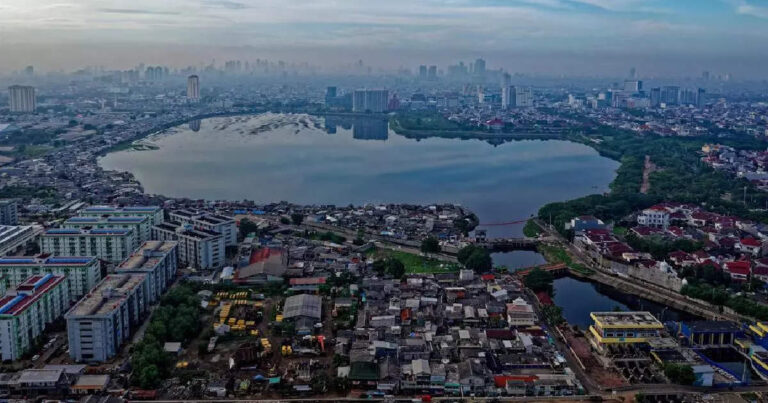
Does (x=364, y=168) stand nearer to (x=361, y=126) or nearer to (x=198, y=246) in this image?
(x=198, y=246)

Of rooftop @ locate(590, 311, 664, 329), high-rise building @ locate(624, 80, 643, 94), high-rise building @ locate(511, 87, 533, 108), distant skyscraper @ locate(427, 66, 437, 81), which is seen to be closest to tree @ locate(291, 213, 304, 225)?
rooftop @ locate(590, 311, 664, 329)

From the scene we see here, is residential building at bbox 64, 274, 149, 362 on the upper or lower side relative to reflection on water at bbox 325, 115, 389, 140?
lower

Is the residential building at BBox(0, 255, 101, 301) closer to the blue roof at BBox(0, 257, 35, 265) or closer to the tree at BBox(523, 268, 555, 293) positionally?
the blue roof at BBox(0, 257, 35, 265)

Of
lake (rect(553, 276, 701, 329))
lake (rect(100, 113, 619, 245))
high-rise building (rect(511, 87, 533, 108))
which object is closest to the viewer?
lake (rect(553, 276, 701, 329))

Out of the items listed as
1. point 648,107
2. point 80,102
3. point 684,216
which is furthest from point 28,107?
point 648,107

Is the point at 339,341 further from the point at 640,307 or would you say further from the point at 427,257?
the point at 640,307

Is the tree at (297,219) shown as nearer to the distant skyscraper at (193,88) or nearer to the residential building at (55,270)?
the residential building at (55,270)

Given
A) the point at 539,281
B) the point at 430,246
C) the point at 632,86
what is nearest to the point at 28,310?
the point at 430,246
